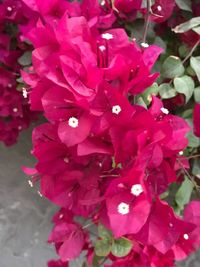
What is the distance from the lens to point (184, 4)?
3.71 ft

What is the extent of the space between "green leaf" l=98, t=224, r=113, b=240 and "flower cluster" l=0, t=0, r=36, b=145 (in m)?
0.54

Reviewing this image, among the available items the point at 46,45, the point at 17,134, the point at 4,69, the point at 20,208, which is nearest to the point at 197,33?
the point at 46,45

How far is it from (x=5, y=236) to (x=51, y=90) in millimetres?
884

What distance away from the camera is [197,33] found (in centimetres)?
106

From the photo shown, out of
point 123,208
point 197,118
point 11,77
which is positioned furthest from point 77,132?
point 11,77

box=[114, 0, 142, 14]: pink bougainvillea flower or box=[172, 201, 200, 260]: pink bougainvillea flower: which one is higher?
box=[114, 0, 142, 14]: pink bougainvillea flower

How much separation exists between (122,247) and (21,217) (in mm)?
699

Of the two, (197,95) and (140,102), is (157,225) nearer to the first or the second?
(140,102)

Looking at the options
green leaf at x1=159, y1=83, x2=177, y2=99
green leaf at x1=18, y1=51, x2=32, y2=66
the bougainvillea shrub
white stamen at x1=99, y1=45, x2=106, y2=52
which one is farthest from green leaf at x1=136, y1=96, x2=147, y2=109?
green leaf at x1=18, y1=51, x2=32, y2=66

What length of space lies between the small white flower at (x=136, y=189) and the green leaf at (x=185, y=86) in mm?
403

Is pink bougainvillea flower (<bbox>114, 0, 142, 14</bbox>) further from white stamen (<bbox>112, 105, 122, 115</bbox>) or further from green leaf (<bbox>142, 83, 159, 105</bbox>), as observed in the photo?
white stamen (<bbox>112, 105, 122, 115</bbox>)

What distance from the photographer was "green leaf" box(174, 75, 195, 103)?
40.2 inches

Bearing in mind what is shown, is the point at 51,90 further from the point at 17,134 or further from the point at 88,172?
the point at 17,134

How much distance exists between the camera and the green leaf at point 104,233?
2.94 feet
